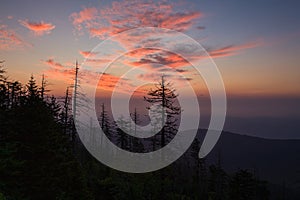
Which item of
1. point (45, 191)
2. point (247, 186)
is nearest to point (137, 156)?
point (247, 186)

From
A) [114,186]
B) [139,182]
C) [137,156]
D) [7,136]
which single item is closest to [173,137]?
[114,186]

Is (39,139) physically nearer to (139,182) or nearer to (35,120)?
(35,120)

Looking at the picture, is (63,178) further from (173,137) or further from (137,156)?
(137,156)

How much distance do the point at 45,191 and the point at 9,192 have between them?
2157 mm

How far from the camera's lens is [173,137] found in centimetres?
2777

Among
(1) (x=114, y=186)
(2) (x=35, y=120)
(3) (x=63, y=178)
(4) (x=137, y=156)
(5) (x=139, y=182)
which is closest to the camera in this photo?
(2) (x=35, y=120)

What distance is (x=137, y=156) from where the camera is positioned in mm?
53781

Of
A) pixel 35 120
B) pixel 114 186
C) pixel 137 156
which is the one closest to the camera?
pixel 35 120

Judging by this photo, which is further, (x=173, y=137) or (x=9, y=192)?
(x=173, y=137)

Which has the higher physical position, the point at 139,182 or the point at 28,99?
the point at 28,99

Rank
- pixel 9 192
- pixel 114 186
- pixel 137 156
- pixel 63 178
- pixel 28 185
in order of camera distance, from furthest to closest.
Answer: pixel 137 156 → pixel 114 186 → pixel 63 178 → pixel 28 185 → pixel 9 192

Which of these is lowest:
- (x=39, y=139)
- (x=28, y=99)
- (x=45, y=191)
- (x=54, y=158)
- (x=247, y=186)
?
(x=247, y=186)

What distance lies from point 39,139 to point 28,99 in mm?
2526

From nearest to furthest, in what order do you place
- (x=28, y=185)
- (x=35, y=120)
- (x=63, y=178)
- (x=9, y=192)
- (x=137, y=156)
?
(x=9, y=192) < (x=28, y=185) < (x=35, y=120) < (x=63, y=178) < (x=137, y=156)
